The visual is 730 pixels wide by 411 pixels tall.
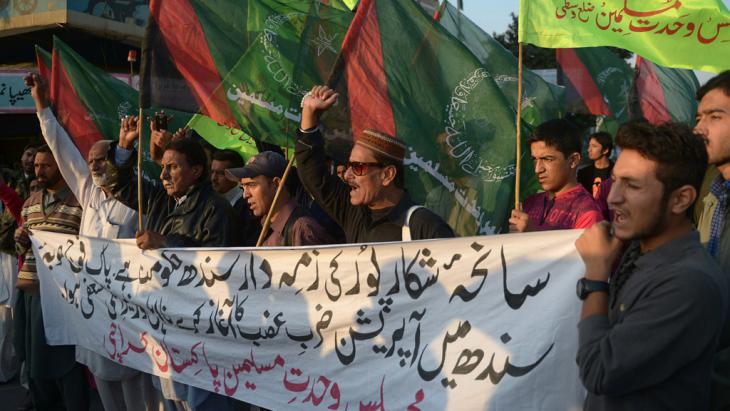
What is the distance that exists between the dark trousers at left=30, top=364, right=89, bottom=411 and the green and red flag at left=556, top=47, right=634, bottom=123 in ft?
17.7

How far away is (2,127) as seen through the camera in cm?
1770

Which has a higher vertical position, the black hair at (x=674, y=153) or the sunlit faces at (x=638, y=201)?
the black hair at (x=674, y=153)

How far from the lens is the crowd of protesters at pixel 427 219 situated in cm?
207

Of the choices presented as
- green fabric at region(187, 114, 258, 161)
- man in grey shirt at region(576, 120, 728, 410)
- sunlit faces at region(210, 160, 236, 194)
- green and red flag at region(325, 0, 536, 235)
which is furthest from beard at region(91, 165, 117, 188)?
man in grey shirt at region(576, 120, 728, 410)

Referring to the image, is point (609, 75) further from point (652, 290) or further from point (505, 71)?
point (652, 290)

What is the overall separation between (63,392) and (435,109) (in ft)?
10.4

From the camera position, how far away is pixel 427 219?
354 cm

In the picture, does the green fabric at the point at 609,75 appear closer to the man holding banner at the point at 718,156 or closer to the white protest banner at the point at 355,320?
the white protest banner at the point at 355,320

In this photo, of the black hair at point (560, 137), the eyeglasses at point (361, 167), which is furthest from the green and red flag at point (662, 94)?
the eyeglasses at point (361, 167)

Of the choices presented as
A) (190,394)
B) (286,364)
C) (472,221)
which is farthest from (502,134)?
(190,394)

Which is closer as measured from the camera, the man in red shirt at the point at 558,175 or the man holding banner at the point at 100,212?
the man in red shirt at the point at 558,175

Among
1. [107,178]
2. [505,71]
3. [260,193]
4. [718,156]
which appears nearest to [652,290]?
[718,156]

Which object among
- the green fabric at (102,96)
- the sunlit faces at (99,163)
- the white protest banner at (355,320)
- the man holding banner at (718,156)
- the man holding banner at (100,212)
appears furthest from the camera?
the green fabric at (102,96)

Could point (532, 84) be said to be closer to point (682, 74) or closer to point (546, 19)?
point (682, 74)
